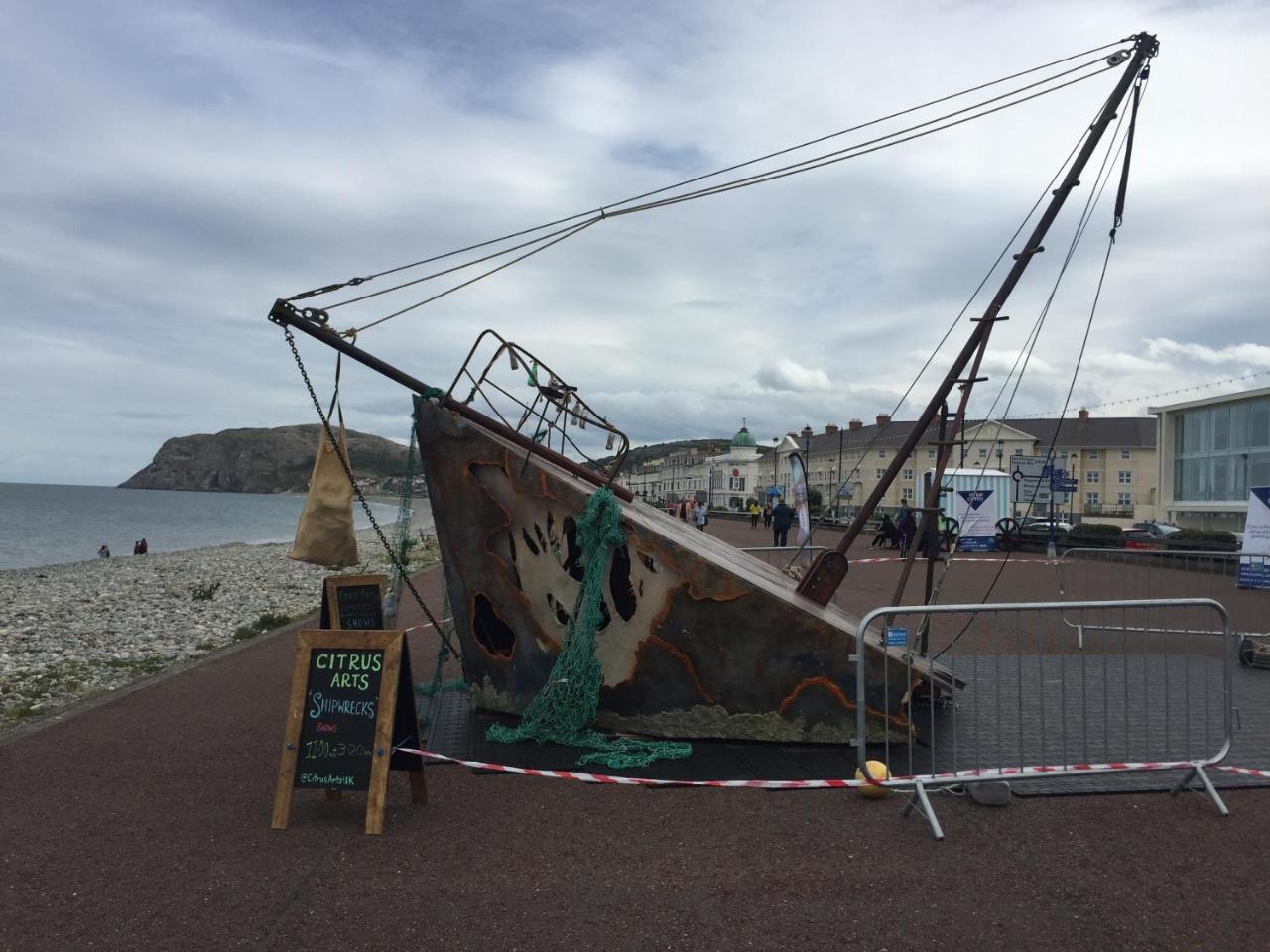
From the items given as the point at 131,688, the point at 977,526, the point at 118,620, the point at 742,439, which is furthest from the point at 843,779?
the point at 742,439

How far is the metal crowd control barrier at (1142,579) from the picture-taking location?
11492 mm

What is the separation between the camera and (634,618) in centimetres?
697

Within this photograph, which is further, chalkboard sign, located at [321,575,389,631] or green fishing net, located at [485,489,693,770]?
chalkboard sign, located at [321,575,389,631]

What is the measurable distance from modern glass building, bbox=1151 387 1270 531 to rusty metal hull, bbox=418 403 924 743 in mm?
32884

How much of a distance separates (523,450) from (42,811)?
3.90 m

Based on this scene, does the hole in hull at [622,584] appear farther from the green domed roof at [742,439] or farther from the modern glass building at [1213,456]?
the green domed roof at [742,439]

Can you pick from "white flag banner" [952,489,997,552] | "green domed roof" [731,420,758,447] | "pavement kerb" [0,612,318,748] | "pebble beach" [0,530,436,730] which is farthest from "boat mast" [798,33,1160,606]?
"green domed roof" [731,420,758,447]

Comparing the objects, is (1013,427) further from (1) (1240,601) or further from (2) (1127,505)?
(1) (1240,601)

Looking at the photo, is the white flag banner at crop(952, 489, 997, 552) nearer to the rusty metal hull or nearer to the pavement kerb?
the pavement kerb

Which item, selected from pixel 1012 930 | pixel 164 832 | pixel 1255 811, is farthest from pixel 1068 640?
pixel 164 832

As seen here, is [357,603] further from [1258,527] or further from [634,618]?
→ [1258,527]

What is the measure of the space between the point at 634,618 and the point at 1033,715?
10.7ft

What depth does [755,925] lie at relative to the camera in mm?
4027

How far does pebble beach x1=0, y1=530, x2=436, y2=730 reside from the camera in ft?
32.4
